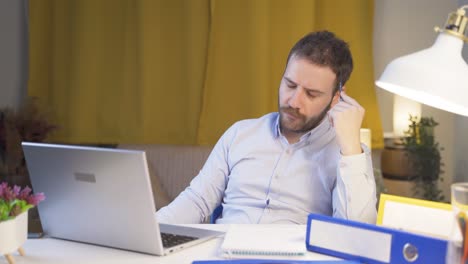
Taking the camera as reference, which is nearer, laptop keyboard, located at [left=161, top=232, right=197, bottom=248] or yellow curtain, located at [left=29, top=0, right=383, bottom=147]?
laptop keyboard, located at [left=161, top=232, right=197, bottom=248]

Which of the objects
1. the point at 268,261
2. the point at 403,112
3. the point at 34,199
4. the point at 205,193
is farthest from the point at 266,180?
the point at 403,112

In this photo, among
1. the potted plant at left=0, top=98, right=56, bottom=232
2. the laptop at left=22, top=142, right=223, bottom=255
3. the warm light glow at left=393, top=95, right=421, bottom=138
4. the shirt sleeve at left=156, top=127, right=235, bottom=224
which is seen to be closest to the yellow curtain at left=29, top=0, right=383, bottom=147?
the warm light glow at left=393, top=95, right=421, bottom=138

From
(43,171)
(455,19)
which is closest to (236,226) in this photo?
(43,171)

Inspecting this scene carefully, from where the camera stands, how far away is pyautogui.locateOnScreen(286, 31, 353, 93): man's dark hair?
176 centimetres

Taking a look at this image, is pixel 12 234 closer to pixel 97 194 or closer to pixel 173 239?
pixel 97 194

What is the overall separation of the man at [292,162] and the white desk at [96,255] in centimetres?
47

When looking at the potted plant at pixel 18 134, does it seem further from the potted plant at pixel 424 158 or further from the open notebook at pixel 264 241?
the potted plant at pixel 424 158

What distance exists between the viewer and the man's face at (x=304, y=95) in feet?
5.77

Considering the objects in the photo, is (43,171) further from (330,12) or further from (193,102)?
(330,12)

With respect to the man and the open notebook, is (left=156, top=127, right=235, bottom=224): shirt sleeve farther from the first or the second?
the open notebook

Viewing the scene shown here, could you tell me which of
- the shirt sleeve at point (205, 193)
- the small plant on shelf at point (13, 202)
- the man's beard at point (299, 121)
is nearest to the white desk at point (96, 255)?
the small plant on shelf at point (13, 202)

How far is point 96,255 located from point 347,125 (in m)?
0.80

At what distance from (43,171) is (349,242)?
28.3 inches

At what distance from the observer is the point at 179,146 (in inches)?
131
